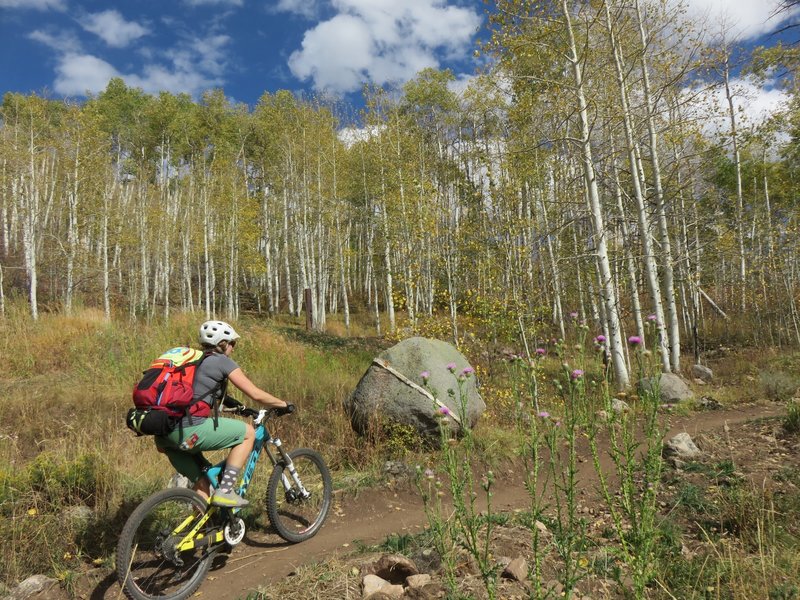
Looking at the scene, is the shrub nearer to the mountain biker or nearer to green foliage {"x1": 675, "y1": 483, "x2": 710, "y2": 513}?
green foliage {"x1": 675, "y1": 483, "x2": 710, "y2": 513}

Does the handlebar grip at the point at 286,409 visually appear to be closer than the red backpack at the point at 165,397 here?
No

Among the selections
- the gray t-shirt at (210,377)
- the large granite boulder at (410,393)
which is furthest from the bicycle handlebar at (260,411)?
the large granite boulder at (410,393)

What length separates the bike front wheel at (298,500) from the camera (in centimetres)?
412

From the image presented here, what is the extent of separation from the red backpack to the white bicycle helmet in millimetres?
251

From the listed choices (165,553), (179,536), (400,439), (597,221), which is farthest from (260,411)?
(597,221)

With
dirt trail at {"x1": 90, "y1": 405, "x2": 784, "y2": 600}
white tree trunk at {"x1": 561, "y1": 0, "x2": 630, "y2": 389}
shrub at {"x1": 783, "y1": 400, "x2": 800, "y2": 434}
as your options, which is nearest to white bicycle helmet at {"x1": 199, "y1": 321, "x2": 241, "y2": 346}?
dirt trail at {"x1": 90, "y1": 405, "x2": 784, "y2": 600}

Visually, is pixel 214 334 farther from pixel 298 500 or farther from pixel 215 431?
pixel 298 500

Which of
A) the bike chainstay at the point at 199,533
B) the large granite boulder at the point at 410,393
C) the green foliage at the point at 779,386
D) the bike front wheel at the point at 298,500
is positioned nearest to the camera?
the bike chainstay at the point at 199,533

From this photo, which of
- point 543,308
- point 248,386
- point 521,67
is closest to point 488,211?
point 521,67

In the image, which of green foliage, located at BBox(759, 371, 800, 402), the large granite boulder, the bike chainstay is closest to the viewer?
the bike chainstay

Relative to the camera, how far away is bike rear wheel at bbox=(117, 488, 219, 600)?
10.00 ft

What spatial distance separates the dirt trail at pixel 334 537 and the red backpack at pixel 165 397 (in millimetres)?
1120

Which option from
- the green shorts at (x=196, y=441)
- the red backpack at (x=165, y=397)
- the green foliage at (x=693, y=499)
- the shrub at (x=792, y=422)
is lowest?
the green foliage at (x=693, y=499)

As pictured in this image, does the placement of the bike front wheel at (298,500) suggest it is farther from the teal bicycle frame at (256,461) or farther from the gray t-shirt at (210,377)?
the gray t-shirt at (210,377)
